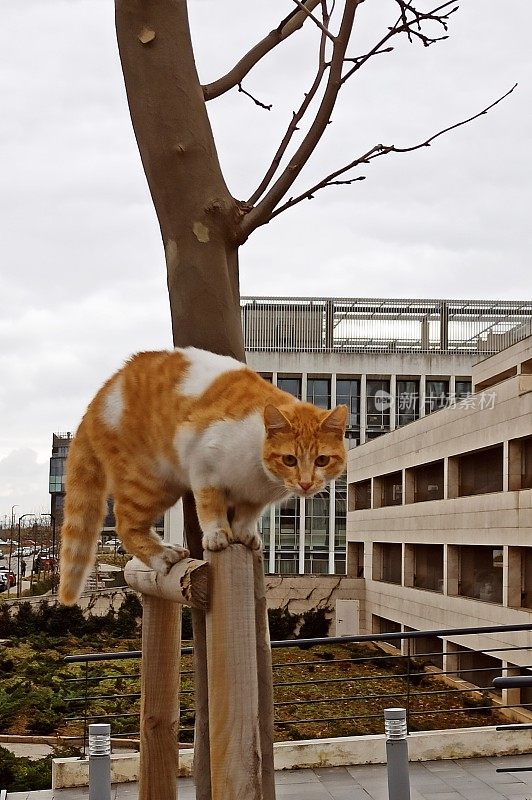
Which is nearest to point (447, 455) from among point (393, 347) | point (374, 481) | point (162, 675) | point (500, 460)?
point (500, 460)

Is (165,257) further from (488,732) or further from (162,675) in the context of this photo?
(488,732)

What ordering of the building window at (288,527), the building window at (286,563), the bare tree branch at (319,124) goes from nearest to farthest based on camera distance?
the bare tree branch at (319,124)
the building window at (286,563)
the building window at (288,527)

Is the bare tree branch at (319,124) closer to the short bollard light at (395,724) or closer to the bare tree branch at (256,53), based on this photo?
the bare tree branch at (256,53)

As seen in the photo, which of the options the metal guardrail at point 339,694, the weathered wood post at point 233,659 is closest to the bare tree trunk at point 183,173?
the weathered wood post at point 233,659

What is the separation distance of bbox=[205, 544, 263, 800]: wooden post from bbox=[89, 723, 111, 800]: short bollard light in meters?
1.83

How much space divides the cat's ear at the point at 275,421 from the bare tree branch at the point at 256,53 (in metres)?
1.48

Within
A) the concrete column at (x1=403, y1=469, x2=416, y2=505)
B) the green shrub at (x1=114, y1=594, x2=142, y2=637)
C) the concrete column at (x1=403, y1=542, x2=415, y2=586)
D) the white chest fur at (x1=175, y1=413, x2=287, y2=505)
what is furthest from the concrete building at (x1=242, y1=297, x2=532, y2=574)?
the white chest fur at (x1=175, y1=413, x2=287, y2=505)

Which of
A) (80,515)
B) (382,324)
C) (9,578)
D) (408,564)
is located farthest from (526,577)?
(9,578)

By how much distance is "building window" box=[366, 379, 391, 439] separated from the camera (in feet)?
138

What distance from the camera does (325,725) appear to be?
14.5 meters

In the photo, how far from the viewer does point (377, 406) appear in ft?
139

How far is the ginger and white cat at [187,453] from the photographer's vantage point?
251 centimetres

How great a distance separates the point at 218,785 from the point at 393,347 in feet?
134

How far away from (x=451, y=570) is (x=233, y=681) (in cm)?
2371
